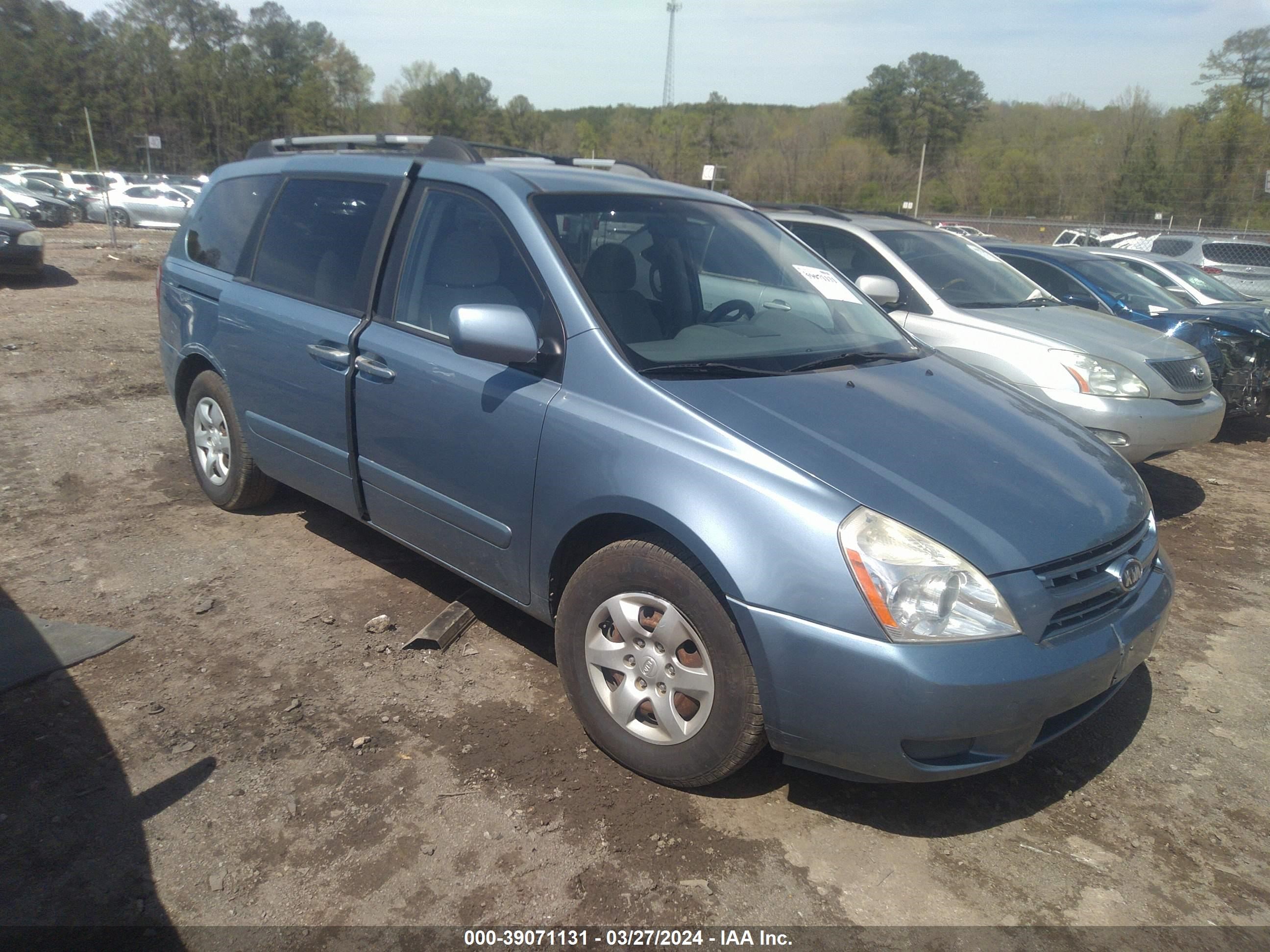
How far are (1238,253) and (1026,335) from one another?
14995 millimetres

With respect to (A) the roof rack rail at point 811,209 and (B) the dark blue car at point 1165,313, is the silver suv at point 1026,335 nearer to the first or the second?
(A) the roof rack rail at point 811,209

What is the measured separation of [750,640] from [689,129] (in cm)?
5024

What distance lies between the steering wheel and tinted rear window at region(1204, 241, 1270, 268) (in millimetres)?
17536

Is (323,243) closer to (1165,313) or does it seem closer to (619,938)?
(619,938)

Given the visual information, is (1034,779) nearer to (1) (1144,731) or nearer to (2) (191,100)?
(1) (1144,731)

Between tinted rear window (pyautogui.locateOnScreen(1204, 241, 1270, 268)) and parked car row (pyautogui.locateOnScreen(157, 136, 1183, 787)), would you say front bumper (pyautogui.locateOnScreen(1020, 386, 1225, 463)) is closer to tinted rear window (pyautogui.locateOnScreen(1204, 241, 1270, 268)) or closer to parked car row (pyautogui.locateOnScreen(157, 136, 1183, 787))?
parked car row (pyautogui.locateOnScreen(157, 136, 1183, 787))

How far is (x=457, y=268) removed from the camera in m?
3.54

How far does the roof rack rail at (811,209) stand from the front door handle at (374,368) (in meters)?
4.03

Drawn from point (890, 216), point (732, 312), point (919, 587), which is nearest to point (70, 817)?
point (919, 587)

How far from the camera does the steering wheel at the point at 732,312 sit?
11.5ft

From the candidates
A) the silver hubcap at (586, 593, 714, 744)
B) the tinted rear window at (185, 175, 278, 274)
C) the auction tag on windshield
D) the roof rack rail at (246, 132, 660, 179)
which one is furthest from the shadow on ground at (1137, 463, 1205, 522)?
the tinted rear window at (185, 175, 278, 274)

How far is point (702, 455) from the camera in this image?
2.68 metres

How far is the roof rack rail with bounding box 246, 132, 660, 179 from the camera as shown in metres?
3.87

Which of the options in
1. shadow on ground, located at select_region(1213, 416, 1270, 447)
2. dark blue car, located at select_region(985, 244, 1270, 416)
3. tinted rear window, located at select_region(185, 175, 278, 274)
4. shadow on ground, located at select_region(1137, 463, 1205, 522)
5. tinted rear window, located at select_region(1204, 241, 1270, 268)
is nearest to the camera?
tinted rear window, located at select_region(185, 175, 278, 274)
